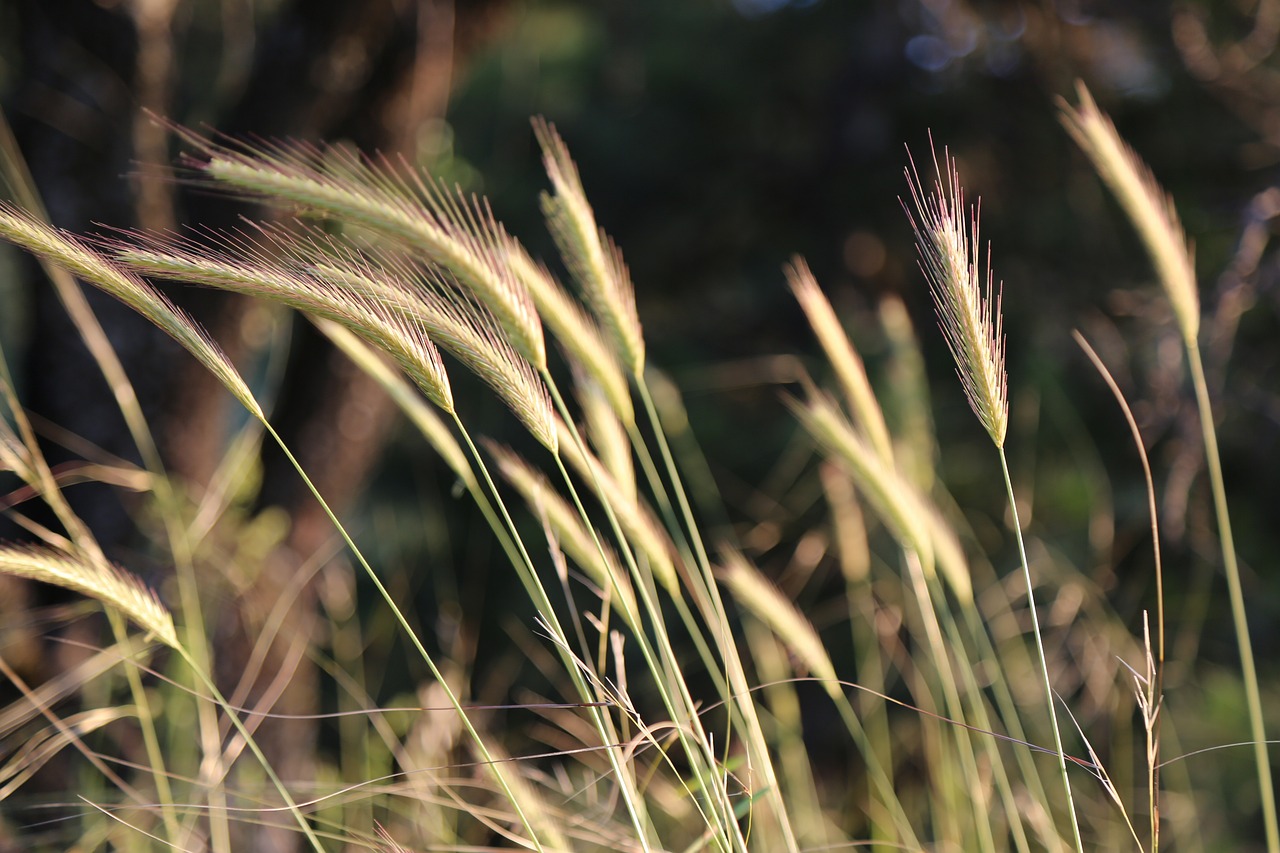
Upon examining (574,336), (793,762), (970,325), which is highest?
→ (574,336)

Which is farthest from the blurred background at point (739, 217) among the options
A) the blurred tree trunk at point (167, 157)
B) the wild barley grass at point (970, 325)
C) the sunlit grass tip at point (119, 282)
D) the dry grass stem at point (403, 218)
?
the wild barley grass at point (970, 325)

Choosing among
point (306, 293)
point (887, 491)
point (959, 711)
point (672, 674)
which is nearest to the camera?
point (306, 293)

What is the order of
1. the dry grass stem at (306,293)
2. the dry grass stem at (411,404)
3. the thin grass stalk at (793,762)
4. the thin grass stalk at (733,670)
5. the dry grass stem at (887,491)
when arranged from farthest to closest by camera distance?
the thin grass stalk at (793,762)
the dry grass stem at (411,404)
the dry grass stem at (887,491)
the thin grass stalk at (733,670)
the dry grass stem at (306,293)

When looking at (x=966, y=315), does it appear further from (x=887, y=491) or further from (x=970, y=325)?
(x=887, y=491)

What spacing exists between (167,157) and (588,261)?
1739mm

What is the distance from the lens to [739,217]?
447cm

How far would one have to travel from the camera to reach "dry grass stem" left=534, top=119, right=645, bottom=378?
3.48 feet

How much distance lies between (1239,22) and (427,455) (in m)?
4.01

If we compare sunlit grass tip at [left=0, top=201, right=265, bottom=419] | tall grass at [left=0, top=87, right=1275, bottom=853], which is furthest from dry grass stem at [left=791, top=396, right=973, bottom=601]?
sunlit grass tip at [left=0, top=201, right=265, bottom=419]

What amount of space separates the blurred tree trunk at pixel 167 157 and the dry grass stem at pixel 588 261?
1.01 metres

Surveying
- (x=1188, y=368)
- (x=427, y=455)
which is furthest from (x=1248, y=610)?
(x=427, y=455)

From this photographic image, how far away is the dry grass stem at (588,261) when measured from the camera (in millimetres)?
1062

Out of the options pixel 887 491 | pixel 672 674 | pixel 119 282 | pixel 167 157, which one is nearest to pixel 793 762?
pixel 887 491

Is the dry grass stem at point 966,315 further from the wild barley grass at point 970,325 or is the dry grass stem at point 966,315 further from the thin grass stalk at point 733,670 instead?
the thin grass stalk at point 733,670
